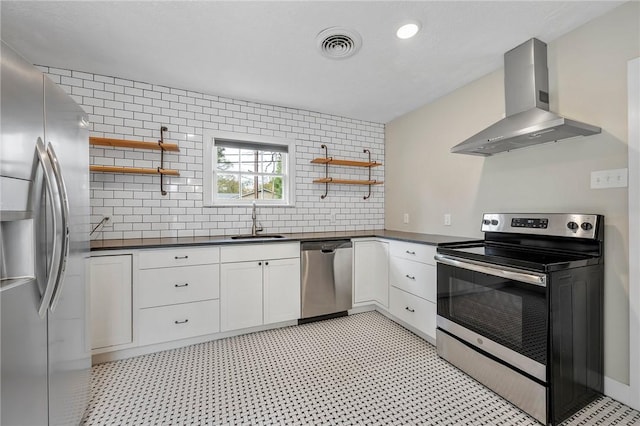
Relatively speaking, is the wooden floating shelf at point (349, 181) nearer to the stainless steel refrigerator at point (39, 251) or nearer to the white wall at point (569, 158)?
the white wall at point (569, 158)

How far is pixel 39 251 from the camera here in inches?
45.6

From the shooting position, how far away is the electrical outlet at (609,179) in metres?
1.73

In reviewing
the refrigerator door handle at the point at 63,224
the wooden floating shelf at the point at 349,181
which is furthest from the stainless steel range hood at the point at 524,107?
the refrigerator door handle at the point at 63,224

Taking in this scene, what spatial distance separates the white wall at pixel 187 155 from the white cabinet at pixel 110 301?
0.61 m

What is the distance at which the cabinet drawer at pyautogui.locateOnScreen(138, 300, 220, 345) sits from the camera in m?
2.35

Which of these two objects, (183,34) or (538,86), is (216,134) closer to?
(183,34)

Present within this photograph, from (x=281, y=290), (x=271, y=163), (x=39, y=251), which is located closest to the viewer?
A: (x=39, y=251)

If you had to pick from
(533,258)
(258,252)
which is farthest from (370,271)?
(533,258)

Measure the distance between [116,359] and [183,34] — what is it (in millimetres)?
2616

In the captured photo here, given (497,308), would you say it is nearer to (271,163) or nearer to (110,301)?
(271,163)

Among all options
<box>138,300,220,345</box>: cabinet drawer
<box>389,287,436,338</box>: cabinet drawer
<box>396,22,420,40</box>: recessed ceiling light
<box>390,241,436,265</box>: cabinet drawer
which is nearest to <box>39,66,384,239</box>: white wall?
<box>138,300,220,345</box>: cabinet drawer

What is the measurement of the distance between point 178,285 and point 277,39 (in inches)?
85.1

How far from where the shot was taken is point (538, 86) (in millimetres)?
2096

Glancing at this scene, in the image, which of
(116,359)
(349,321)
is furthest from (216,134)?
(349,321)
